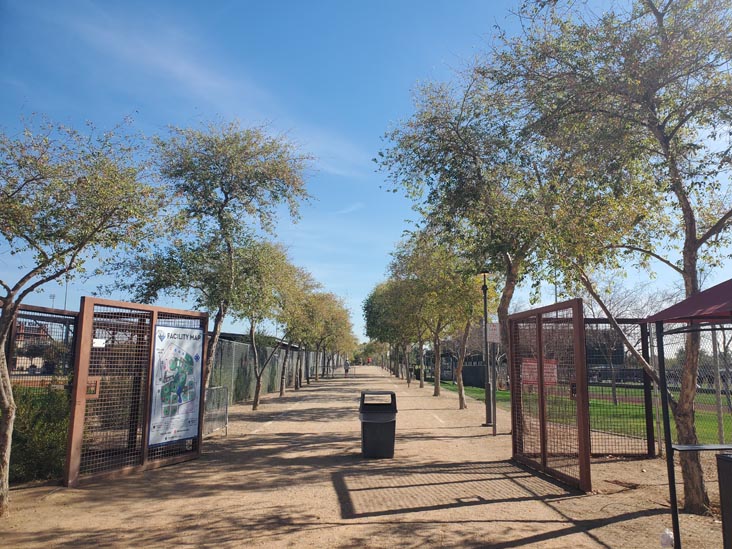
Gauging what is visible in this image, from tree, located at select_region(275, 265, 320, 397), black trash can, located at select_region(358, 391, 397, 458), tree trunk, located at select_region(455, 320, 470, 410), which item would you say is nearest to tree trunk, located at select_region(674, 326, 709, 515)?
black trash can, located at select_region(358, 391, 397, 458)

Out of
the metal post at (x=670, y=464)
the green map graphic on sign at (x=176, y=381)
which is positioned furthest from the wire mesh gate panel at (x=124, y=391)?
the metal post at (x=670, y=464)

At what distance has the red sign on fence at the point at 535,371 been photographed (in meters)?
8.73

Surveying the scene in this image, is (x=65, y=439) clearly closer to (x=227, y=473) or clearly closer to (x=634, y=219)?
(x=227, y=473)

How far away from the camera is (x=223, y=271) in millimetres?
14109

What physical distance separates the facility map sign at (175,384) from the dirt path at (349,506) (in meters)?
0.68

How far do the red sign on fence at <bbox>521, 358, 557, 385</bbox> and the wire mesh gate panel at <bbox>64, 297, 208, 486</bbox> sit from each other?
597 cm

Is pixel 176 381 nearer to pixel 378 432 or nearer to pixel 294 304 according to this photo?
pixel 378 432

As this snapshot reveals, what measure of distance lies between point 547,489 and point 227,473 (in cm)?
501

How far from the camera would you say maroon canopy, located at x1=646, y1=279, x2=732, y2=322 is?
4855 millimetres

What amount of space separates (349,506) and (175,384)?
421 cm

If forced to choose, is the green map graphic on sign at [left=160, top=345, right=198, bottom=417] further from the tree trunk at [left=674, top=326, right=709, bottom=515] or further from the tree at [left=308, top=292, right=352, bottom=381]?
the tree at [left=308, top=292, right=352, bottom=381]

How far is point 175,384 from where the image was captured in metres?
9.64

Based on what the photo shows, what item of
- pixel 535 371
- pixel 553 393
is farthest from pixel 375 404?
pixel 553 393

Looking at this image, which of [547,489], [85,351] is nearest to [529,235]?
[547,489]
